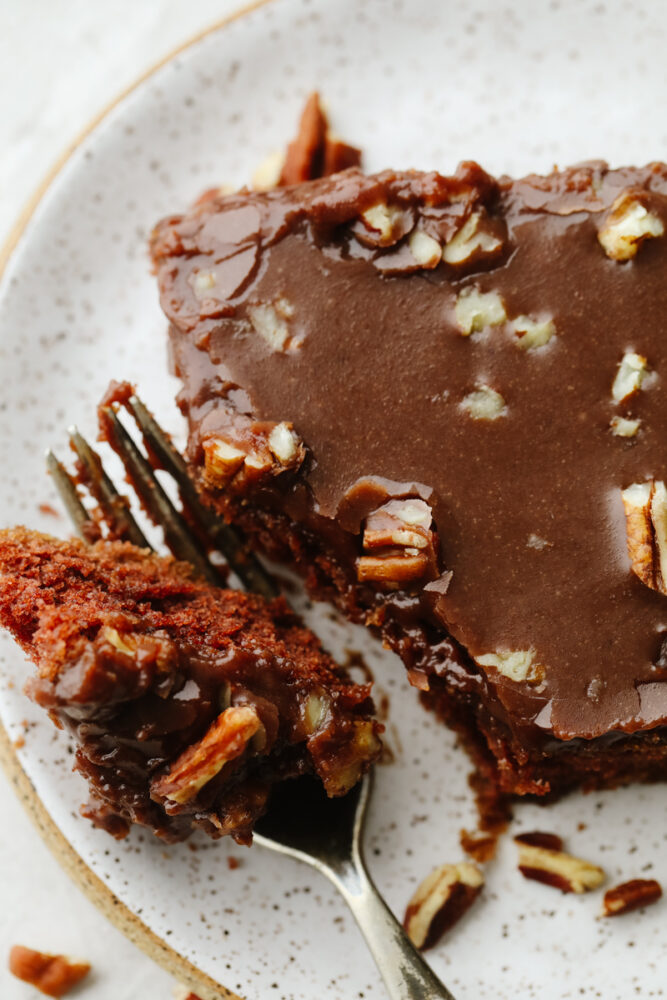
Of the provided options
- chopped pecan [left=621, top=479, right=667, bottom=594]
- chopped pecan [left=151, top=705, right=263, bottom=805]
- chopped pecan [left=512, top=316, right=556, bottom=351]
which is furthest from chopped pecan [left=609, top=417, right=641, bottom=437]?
chopped pecan [left=151, top=705, right=263, bottom=805]

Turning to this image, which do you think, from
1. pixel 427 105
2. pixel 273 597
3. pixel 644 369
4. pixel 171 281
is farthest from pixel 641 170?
pixel 273 597

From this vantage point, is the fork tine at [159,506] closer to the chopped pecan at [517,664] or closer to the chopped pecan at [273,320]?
the chopped pecan at [273,320]

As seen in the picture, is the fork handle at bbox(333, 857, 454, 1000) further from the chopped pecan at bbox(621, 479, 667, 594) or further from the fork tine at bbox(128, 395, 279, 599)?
the chopped pecan at bbox(621, 479, 667, 594)

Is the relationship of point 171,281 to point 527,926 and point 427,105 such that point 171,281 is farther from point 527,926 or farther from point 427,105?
point 527,926

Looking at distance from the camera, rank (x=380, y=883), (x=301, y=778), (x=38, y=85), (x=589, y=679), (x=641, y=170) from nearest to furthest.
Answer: (x=589, y=679) < (x=641, y=170) < (x=301, y=778) < (x=380, y=883) < (x=38, y=85)

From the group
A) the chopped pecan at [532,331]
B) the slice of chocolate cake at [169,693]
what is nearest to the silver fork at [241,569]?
the slice of chocolate cake at [169,693]

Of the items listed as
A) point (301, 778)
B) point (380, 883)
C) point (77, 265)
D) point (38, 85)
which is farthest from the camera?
point (38, 85)

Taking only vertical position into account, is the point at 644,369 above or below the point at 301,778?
above
